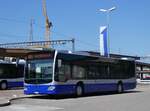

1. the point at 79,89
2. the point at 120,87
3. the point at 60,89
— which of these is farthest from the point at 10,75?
the point at 60,89

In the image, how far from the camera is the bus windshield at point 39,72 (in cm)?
2397

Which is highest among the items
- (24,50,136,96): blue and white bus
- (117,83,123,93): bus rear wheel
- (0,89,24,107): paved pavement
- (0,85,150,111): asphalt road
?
(24,50,136,96): blue and white bus

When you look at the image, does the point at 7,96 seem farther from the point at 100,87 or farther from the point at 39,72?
the point at 100,87

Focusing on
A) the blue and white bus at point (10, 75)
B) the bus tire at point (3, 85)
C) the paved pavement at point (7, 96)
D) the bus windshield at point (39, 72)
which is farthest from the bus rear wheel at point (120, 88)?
the bus tire at point (3, 85)

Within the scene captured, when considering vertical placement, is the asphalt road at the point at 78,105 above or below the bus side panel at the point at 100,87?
below

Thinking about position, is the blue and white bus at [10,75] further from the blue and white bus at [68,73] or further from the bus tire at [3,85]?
the blue and white bus at [68,73]

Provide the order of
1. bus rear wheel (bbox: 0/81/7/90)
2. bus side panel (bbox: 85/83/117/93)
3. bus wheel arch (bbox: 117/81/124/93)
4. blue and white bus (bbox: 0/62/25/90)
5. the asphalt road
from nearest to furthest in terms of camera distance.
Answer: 1. the asphalt road
2. bus side panel (bbox: 85/83/117/93)
3. bus wheel arch (bbox: 117/81/124/93)
4. bus rear wheel (bbox: 0/81/7/90)
5. blue and white bus (bbox: 0/62/25/90)

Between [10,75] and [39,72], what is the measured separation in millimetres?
15164

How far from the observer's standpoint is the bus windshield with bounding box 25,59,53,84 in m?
24.0

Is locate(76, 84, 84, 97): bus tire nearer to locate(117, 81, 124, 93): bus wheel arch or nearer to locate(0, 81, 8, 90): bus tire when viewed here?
locate(117, 81, 124, 93): bus wheel arch

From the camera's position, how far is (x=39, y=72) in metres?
24.2

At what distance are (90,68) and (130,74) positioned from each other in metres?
6.74

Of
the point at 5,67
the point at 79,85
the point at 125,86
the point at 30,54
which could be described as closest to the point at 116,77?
the point at 125,86

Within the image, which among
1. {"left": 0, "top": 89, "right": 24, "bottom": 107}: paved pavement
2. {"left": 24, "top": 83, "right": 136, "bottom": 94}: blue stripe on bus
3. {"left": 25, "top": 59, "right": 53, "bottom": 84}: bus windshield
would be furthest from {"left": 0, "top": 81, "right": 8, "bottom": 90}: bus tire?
{"left": 25, "top": 59, "right": 53, "bottom": 84}: bus windshield
